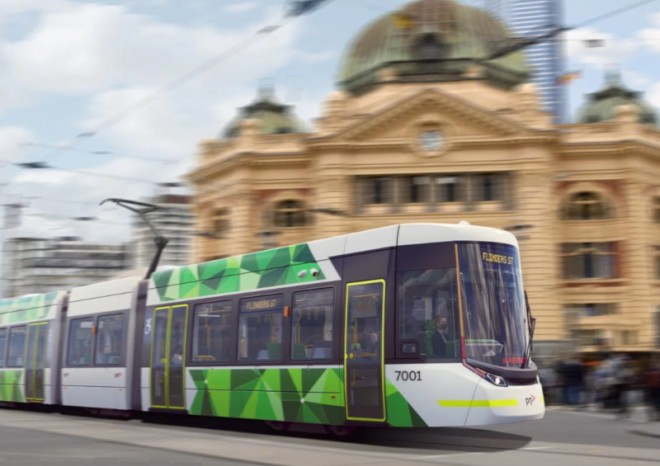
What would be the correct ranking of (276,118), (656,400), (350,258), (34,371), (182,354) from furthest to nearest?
(276,118)
(34,371)
(656,400)
(182,354)
(350,258)

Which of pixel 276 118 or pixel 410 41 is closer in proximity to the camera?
pixel 410 41

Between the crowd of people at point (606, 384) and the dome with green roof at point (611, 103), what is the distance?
36.6 meters

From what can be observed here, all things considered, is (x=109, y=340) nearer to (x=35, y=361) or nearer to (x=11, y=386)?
(x=35, y=361)

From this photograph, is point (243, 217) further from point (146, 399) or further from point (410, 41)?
point (146, 399)

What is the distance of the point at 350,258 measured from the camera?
537 inches

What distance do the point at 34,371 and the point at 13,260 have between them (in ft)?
370

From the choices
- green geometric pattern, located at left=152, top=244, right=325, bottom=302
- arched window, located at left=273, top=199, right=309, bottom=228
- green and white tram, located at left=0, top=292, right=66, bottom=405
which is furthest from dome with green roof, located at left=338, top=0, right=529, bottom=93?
green geometric pattern, located at left=152, top=244, right=325, bottom=302

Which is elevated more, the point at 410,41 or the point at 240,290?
the point at 410,41

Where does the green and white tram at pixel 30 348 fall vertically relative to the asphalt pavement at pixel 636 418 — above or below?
above

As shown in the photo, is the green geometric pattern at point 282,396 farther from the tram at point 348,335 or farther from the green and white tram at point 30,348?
the green and white tram at point 30,348


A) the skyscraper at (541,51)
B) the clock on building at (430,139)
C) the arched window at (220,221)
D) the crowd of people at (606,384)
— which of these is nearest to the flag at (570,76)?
the crowd of people at (606,384)

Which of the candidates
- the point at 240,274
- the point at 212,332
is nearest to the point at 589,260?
the point at 212,332

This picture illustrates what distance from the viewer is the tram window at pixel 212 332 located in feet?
52.0

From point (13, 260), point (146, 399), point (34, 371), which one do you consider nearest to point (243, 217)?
point (34, 371)
